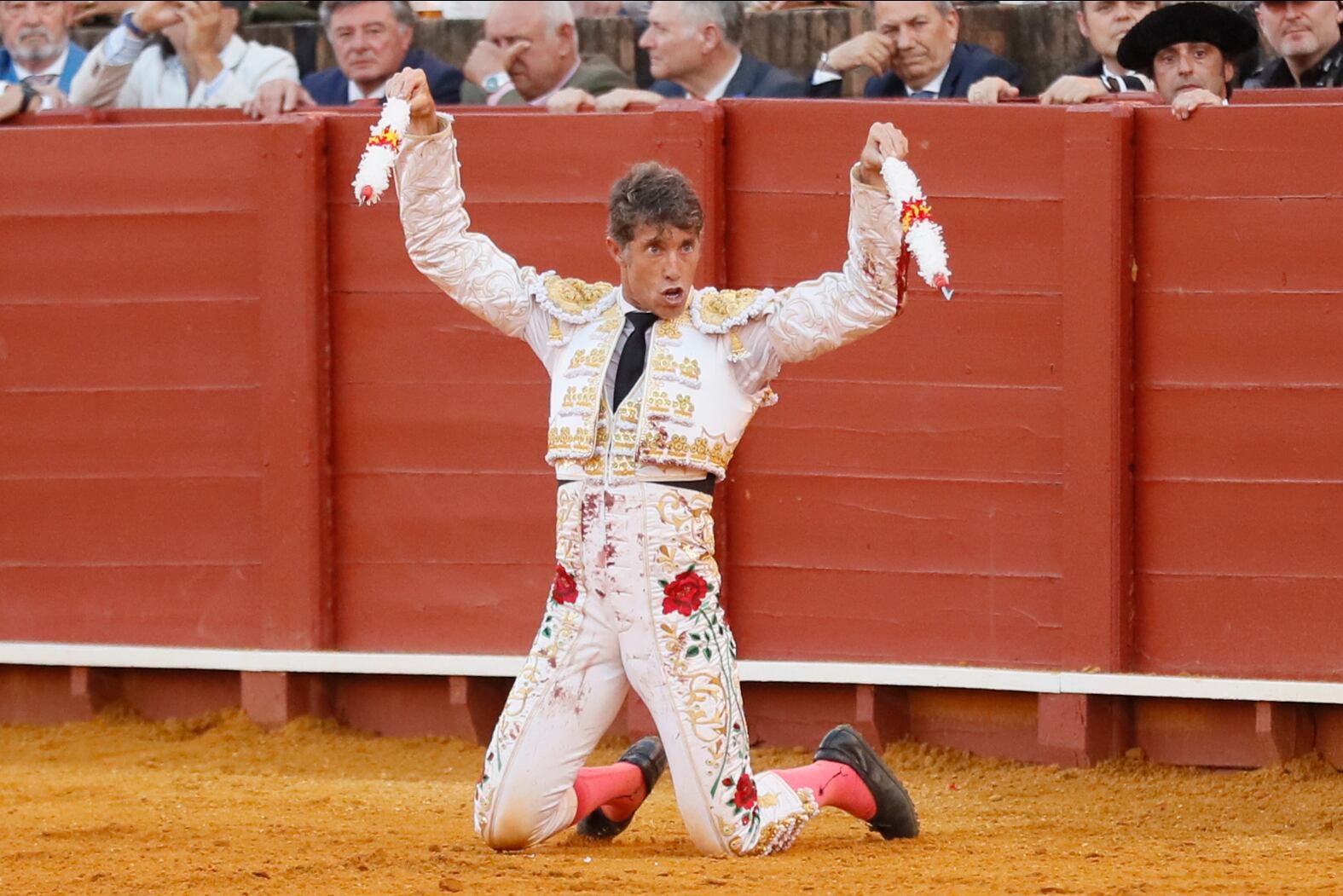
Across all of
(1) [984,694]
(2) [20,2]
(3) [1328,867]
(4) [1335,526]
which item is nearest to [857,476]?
(1) [984,694]

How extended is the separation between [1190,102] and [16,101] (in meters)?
3.65

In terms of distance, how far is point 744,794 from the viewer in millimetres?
4914

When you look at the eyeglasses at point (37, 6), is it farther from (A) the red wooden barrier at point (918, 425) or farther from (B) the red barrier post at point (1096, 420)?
(B) the red barrier post at point (1096, 420)

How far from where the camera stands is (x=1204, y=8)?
641 cm

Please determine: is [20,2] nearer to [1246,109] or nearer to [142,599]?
[142,599]

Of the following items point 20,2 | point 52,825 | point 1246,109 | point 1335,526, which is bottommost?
point 52,825

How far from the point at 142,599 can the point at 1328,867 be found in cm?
381

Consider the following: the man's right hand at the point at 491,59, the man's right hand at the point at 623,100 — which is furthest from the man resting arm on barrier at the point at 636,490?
the man's right hand at the point at 491,59

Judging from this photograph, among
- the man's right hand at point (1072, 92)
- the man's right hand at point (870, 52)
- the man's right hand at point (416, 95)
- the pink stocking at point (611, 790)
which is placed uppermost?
the man's right hand at point (870, 52)

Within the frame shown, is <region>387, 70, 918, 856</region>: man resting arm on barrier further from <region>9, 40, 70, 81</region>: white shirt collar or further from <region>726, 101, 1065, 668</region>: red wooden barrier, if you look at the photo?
<region>9, 40, 70, 81</region>: white shirt collar

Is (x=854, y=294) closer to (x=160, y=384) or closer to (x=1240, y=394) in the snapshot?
(x=1240, y=394)

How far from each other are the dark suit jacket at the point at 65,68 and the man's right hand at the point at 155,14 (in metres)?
0.57

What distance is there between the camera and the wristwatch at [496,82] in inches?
301

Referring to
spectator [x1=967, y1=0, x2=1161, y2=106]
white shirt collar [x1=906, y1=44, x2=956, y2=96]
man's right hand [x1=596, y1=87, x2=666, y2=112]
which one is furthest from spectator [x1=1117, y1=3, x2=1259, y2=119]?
man's right hand [x1=596, y1=87, x2=666, y2=112]
